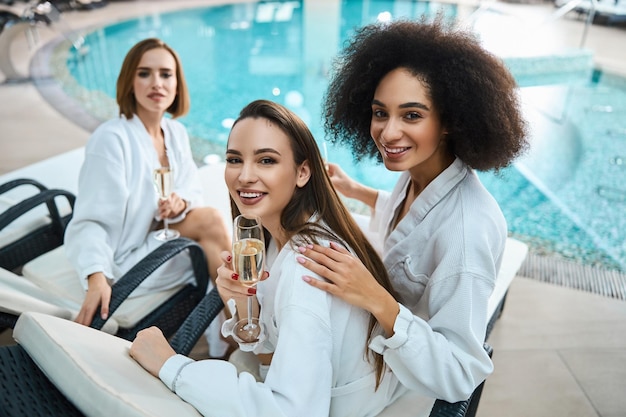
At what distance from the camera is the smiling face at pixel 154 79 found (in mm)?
2486

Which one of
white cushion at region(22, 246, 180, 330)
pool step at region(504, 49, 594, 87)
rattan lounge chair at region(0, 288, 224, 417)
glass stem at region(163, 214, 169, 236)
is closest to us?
rattan lounge chair at region(0, 288, 224, 417)

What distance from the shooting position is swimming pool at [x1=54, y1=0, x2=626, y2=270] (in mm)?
4453

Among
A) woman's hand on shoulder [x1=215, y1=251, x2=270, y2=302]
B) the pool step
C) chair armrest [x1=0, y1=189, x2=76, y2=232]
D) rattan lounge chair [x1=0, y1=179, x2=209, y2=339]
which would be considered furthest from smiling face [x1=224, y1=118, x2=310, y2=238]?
the pool step

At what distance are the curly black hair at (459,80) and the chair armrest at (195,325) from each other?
37.9 inches

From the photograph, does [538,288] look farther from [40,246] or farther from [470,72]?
[40,246]

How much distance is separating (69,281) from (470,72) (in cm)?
185

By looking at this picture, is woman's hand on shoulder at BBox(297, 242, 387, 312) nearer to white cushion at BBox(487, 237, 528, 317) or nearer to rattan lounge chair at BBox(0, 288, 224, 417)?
rattan lounge chair at BBox(0, 288, 224, 417)

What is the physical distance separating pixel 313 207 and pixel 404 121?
0.39 metres

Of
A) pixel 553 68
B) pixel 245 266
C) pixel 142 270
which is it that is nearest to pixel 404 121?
pixel 245 266

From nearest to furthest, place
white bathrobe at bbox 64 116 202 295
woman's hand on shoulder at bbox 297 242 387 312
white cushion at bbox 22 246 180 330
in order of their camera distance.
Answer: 1. woman's hand on shoulder at bbox 297 242 387 312
2. white cushion at bbox 22 246 180 330
3. white bathrobe at bbox 64 116 202 295

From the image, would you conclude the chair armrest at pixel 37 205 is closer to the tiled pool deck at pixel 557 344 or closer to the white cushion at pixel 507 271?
the tiled pool deck at pixel 557 344

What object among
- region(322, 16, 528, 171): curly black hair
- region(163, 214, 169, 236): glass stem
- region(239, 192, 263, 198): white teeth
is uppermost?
region(322, 16, 528, 171): curly black hair

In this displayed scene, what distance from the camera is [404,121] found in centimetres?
154

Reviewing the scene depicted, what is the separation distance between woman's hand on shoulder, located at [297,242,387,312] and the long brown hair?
11 cm
